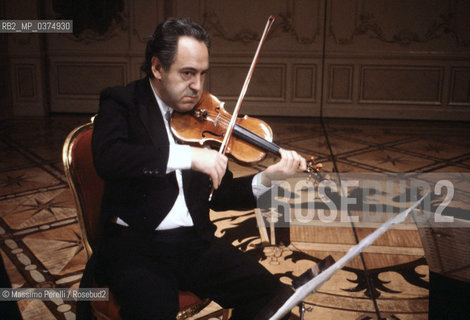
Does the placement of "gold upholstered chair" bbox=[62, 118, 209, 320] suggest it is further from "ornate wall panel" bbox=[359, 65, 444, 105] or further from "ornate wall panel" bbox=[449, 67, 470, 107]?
"ornate wall panel" bbox=[449, 67, 470, 107]

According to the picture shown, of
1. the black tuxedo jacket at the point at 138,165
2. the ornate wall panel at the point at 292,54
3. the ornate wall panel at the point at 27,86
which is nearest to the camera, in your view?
the black tuxedo jacket at the point at 138,165

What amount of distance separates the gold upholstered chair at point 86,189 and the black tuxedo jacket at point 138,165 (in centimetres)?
7

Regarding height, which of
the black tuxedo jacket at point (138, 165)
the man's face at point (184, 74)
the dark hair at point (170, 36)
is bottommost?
the black tuxedo jacket at point (138, 165)

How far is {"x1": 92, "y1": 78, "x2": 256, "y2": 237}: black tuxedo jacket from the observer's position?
1.01 meters

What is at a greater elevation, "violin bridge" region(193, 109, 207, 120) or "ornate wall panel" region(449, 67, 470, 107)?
"violin bridge" region(193, 109, 207, 120)

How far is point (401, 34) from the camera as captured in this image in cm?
523

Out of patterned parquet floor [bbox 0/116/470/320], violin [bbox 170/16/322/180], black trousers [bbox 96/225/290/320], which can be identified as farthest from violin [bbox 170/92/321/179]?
patterned parquet floor [bbox 0/116/470/320]

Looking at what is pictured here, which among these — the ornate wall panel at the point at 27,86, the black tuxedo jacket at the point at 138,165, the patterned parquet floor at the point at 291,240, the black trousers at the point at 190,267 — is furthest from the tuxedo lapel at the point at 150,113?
the ornate wall panel at the point at 27,86

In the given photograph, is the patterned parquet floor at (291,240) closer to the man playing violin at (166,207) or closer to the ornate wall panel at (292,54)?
the man playing violin at (166,207)

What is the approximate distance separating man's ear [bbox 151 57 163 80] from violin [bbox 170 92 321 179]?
112mm

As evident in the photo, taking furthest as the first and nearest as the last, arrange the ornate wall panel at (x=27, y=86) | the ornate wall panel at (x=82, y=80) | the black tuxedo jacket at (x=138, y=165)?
the ornate wall panel at (x=82, y=80) < the ornate wall panel at (x=27, y=86) < the black tuxedo jacket at (x=138, y=165)

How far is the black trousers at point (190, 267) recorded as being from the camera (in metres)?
1.08

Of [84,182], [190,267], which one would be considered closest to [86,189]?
[84,182]

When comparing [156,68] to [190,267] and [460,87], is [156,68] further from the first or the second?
[460,87]
